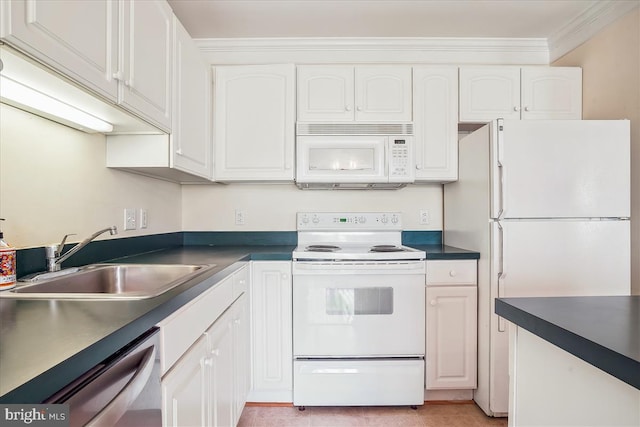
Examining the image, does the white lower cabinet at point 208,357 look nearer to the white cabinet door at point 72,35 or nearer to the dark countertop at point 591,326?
the white cabinet door at point 72,35

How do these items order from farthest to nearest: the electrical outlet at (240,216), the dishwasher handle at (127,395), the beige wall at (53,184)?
1. the electrical outlet at (240,216)
2. the beige wall at (53,184)
3. the dishwasher handle at (127,395)

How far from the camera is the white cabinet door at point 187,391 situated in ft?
2.99

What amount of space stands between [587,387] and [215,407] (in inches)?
47.8

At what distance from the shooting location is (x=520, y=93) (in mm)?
2254

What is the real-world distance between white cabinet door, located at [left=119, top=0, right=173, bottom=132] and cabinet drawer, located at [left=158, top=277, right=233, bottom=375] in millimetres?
755

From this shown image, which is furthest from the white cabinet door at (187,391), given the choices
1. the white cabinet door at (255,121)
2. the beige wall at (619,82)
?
the beige wall at (619,82)

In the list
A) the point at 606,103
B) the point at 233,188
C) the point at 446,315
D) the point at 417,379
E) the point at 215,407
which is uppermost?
the point at 606,103

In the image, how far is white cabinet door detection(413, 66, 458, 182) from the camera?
2227 mm

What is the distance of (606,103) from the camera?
6.72 ft

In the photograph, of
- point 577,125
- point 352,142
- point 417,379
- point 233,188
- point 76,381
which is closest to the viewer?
point 76,381

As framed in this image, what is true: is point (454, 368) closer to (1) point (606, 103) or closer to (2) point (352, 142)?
(2) point (352, 142)

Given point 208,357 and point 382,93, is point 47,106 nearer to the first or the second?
point 208,357

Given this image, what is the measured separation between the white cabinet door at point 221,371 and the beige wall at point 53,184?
744 mm

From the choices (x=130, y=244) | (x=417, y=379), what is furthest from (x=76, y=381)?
(x=417, y=379)
